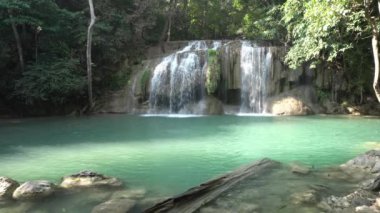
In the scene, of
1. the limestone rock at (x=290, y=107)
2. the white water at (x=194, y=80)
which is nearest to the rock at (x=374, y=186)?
the limestone rock at (x=290, y=107)

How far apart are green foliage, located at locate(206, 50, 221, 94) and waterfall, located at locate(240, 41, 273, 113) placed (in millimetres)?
1435

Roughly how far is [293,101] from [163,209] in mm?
15788

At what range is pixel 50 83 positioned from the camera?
18891 millimetres

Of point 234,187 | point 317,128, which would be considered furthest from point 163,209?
point 317,128

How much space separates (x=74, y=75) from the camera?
65.4ft

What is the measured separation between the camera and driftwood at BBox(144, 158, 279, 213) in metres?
5.51

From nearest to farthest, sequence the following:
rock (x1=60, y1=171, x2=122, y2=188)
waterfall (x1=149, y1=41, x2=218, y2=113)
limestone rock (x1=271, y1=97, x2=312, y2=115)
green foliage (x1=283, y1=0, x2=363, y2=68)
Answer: rock (x1=60, y1=171, x2=122, y2=188) → green foliage (x1=283, y1=0, x2=363, y2=68) → limestone rock (x1=271, y1=97, x2=312, y2=115) → waterfall (x1=149, y1=41, x2=218, y2=113)

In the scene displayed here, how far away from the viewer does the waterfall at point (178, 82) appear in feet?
69.2

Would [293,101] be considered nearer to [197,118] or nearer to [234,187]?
[197,118]

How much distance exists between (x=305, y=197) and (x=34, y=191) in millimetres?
4443

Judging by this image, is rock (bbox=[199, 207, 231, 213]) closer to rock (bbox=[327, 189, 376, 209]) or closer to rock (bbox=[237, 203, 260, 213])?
rock (bbox=[237, 203, 260, 213])

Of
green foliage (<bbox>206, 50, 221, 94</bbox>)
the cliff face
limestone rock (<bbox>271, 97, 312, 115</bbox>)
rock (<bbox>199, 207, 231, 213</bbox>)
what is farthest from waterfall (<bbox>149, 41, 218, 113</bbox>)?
rock (<bbox>199, 207, 231, 213</bbox>)

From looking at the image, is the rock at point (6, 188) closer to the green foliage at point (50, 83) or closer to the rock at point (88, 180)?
the rock at point (88, 180)

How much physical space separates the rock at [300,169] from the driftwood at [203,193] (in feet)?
2.17
